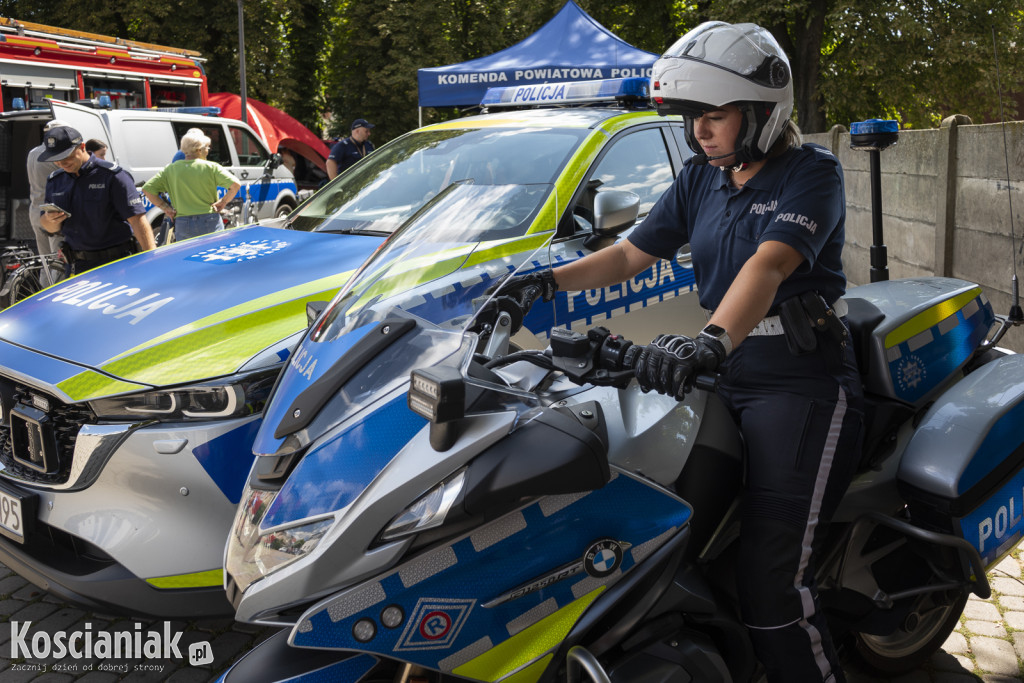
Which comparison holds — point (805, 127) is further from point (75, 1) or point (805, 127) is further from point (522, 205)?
point (75, 1)

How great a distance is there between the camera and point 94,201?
6383 mm

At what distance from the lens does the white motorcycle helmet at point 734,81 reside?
2.15m

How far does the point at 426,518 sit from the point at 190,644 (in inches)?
80.3

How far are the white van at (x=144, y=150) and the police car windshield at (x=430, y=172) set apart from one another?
1442 mm

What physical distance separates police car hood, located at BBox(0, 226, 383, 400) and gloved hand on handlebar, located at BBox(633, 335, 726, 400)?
1.74m

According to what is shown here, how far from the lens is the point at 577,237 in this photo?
4277mm

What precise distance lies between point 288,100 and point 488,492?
28.5m

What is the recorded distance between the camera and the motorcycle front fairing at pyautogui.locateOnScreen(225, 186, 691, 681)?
1646 mm

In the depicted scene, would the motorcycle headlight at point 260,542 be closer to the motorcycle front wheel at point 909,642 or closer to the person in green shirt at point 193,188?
the motorcycle front wheel at point 909,642

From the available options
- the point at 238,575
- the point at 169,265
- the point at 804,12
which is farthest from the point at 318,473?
the point at 804,12

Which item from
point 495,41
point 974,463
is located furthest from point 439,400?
point 495,41

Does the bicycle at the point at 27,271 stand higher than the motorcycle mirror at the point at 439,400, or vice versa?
the motorcycle mirror at the point at 439,400

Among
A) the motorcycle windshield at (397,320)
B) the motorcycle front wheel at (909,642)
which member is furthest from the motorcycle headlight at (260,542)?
the motorcycle front wheel at (909,642)

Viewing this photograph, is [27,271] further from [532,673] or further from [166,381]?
[532,673]
